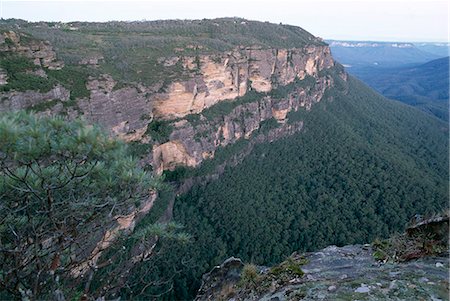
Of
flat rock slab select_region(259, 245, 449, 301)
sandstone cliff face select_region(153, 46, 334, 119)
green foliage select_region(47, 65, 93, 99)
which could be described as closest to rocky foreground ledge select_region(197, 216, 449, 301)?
flat rock slab select_region(259, 245, 449, 301)

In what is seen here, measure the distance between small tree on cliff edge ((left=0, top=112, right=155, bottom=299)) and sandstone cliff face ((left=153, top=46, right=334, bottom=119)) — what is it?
20.6 m

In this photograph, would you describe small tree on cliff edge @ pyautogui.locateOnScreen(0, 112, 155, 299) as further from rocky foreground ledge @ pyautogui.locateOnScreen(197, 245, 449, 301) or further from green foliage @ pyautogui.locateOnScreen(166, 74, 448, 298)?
green foliage @ pyautogui.locateOnScreen(166, 74, 448, 298)

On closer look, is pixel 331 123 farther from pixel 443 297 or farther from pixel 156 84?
pixel 443 297

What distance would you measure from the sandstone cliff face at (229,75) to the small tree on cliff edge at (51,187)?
2056cm

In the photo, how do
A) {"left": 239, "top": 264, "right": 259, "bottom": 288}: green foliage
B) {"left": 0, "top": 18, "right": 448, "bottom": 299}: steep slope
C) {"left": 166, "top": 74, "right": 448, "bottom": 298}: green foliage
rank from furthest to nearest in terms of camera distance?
1. {"left": 166, "top": 74, "right": 448, "bottom": 298}: green foliage
2. {"left": 0, "top": 18, "right": 448, "bottom": 299}: steep slope
3. {"left": 239, "top": 264, "right": 259, "bottom": 288}: green foliage

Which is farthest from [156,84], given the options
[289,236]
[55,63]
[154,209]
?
[289,236]

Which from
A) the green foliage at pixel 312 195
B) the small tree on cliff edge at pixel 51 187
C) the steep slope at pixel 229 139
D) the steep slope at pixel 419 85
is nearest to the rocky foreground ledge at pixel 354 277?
the small tree on cliff edge at pixel 51 187

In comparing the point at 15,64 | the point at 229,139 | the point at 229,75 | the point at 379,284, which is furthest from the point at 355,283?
the point at 229,75

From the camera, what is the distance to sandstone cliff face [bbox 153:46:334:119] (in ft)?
83.7

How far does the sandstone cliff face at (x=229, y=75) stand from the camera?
2550cm

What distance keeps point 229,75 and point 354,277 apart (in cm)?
2749

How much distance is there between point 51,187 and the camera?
143 inches

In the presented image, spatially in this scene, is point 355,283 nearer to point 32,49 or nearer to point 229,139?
point 32,49

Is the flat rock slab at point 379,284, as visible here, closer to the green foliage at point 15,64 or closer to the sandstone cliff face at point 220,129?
the green foliage at point 15,64
